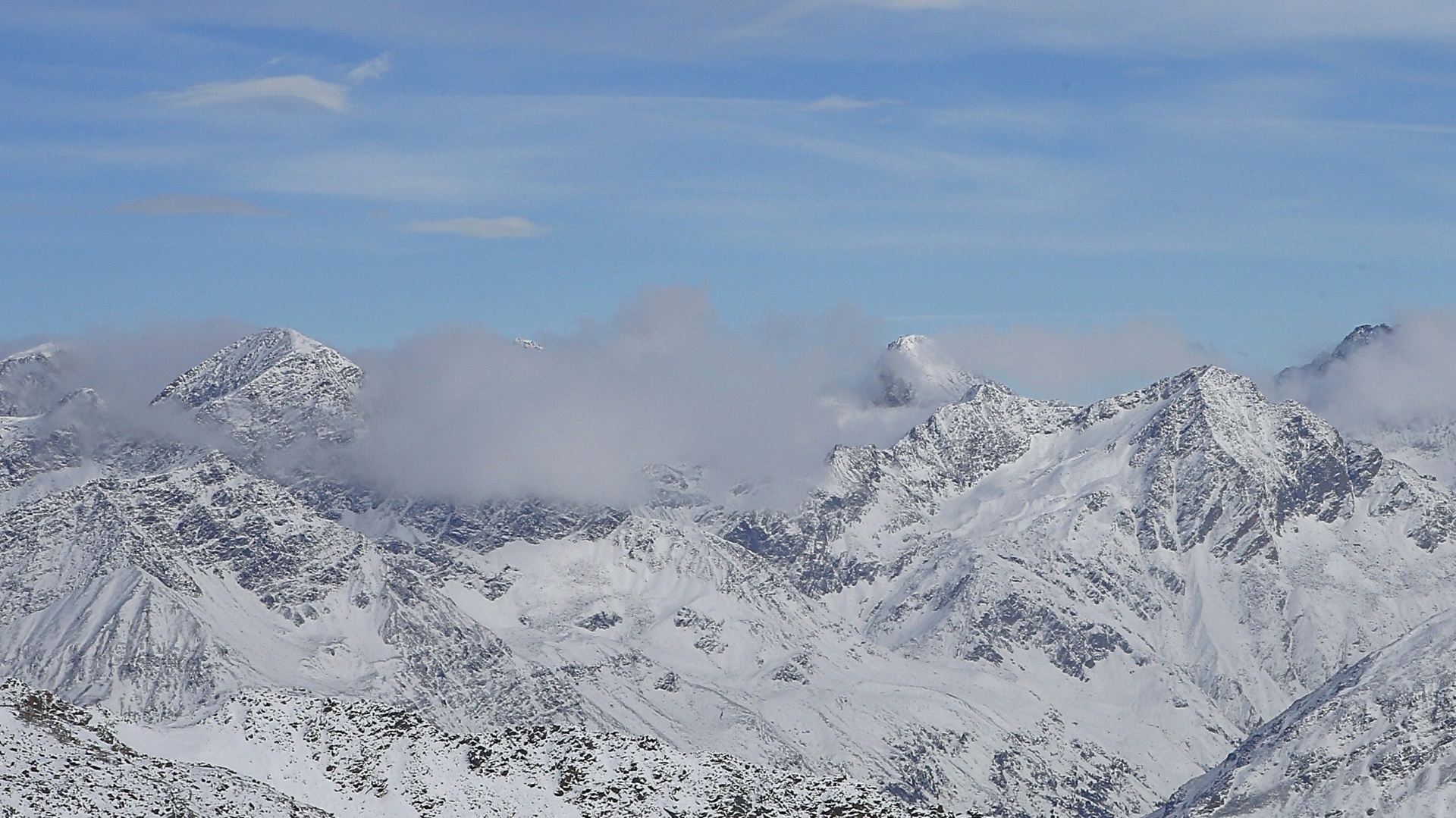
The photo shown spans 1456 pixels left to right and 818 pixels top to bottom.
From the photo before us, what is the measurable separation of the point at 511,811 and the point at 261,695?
71.7ft

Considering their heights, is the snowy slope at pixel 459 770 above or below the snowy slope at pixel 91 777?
below

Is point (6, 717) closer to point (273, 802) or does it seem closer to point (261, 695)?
point (273, 802)

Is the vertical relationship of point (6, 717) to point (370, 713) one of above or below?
above

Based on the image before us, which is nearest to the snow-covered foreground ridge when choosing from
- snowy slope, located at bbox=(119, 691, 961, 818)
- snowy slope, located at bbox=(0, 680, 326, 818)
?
snowy slope, located at bbox=(119, 691, 961, 818)

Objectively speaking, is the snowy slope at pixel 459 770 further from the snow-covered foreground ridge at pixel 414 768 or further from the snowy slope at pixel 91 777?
the snowy slope at pixel 91 777

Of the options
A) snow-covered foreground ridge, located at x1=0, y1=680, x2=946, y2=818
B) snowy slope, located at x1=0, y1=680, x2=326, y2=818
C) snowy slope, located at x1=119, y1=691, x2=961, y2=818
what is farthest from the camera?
snowy slope, located at x1=119, y1=691, x2=961, y2=818

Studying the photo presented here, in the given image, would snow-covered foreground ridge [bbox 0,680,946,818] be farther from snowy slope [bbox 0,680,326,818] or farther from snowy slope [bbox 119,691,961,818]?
snowy slope [bbox 0,680,326,818]

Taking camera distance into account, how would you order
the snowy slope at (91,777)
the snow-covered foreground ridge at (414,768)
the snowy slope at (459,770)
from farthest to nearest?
the snowy slope at (459,770) < the snow-covered foreground ridge at (414,768) < the snowy slope at (91,777)

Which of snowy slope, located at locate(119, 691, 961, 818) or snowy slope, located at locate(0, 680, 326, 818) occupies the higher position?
snowy slope, located at locate(0, 680, 326, 818)

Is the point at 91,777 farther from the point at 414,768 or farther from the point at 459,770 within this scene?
the point at 459,770

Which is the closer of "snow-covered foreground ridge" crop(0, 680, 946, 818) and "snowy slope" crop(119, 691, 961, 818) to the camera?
"snow-covered foreground ridge" crop(0, 680, 946, 818)

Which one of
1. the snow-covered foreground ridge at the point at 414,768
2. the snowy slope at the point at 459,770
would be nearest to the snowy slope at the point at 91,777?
the snow-covered foreground ridge at the point at 414,768

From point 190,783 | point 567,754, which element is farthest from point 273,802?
point 567,754

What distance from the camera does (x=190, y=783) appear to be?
110m
